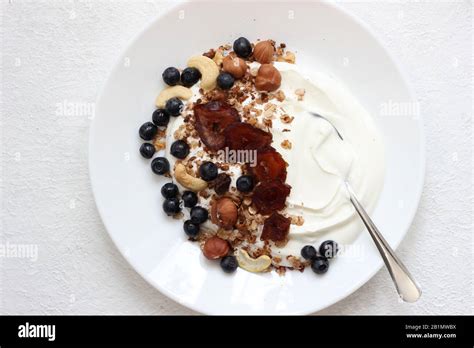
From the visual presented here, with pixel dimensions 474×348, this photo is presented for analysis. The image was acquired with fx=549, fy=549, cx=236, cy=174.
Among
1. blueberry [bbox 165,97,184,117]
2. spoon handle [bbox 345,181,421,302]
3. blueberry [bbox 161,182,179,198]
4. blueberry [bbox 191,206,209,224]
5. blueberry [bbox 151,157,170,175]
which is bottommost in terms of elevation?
spoon handle [bbox 345,181,421,302]

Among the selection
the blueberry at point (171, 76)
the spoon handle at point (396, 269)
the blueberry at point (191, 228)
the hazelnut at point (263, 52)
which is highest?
the hazelnut at point (263, 52)

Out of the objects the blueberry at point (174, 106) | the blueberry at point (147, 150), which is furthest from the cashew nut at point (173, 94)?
the blueberry at point (147, 150)

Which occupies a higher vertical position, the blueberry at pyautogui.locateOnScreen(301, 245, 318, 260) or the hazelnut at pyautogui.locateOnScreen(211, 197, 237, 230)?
the hazelnut at pyautogui.locateOnScreen(211, 197, 237, 230)

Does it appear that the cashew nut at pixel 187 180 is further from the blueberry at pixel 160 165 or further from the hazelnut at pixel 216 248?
the hazelnut at pixel 216 248

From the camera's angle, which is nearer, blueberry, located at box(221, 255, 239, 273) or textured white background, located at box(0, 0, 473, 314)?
blueberry, located at box(221, 255, 239, 273)

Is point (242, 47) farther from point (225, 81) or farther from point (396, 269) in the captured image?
point (396, 269)

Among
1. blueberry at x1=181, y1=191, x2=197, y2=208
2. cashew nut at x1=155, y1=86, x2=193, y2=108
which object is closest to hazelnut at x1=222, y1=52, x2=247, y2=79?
cashew nut at x1=155, y1=86, x2=193, y2=108

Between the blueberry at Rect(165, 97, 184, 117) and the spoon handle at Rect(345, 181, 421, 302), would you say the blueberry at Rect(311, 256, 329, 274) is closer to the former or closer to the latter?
the spoon handle at Rect(345, 181, 421, 302)
